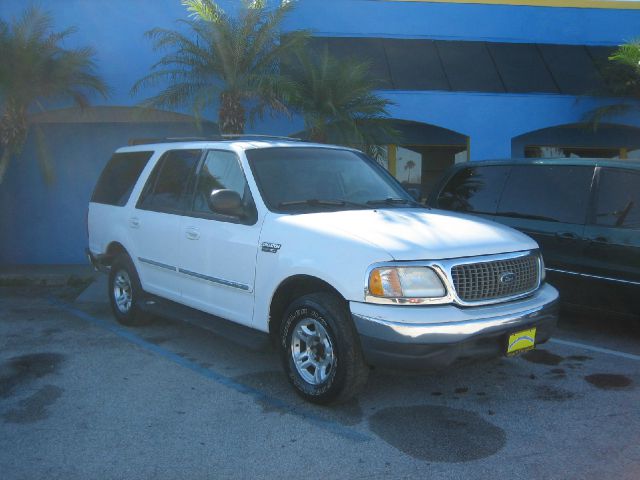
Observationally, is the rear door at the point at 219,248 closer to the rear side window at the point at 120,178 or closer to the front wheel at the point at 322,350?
the front wheel at the point at 322,350

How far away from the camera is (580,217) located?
6070mm

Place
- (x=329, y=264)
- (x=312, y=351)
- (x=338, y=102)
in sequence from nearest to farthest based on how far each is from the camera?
(x=329, y=264) < (x=312, y=351) < (x=338, y=102)

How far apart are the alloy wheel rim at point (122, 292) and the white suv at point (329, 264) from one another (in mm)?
471

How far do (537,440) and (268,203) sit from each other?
2478 mm

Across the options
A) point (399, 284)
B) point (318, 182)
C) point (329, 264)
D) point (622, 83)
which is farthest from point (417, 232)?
point (622, 83)

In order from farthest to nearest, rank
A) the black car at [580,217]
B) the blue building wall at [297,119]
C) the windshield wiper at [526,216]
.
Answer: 1. the blue building wall at [297,119]
2. the windshield wiper at [526,216]
3. the black car at [580,217]

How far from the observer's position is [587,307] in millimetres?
5996

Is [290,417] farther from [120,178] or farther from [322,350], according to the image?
[120,178]

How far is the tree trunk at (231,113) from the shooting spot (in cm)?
1062

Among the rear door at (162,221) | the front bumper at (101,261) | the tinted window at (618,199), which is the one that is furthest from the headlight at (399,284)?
the front bumper at (101,261)

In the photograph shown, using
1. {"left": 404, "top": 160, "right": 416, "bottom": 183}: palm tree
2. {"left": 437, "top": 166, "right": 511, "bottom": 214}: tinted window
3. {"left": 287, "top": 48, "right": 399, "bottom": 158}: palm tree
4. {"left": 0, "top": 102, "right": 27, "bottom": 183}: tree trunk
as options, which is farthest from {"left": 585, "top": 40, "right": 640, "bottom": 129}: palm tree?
{"left": 0, "top": 102, "right": 27, "bottom": 183}: tree trunk

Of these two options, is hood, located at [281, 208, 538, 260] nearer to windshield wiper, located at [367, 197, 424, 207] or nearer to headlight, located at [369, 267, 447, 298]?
headlight, located at [369, 267, 447, 298]

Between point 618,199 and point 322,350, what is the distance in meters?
3.38

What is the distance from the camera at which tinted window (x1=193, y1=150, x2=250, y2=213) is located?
5.09 metres
